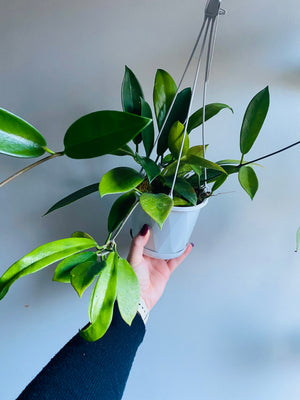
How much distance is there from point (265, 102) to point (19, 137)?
45 centimetres

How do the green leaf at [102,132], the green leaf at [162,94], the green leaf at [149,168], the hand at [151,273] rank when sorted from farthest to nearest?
the hand at [151,273]
the green leaf at [162,94]
the green leaf at [149,168]
the green leaf at [102,132]

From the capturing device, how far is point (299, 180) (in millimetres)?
892

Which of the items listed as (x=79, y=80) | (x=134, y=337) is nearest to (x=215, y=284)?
(x=134, y=337)

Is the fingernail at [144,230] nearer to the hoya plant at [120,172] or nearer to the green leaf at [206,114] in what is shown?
the hoya plant at [120,172]

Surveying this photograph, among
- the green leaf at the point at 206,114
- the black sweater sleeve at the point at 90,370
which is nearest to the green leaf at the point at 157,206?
the green leaf at the point at 206,114

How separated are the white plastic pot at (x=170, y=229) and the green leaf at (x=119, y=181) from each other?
0.11 metres

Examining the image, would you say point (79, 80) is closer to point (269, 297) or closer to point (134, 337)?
point (134, 337)

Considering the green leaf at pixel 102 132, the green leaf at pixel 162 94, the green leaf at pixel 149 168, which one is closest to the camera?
the green leaf at pixel 102 132

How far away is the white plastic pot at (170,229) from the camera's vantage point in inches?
25.7

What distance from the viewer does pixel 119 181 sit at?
1.85ft

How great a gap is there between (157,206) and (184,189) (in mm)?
107

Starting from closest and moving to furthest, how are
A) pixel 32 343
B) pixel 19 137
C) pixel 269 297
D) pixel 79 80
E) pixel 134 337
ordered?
pixel 19 137
pixel 134 337
pixel 79 80
pixel 269 297
pixel 32 343

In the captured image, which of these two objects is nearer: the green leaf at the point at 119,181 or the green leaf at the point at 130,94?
the green leaf at the point at 119,181

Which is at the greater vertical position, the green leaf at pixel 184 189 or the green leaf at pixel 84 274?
the green leaf at pixel 184 189
